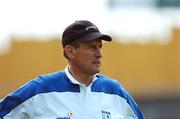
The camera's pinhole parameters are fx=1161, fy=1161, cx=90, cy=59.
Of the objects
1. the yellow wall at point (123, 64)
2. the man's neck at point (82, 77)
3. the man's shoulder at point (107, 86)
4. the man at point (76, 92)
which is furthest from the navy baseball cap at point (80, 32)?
the yellow wall at point (123, 64)

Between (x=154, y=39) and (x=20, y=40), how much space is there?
302 centimetres

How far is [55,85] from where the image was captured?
937cm

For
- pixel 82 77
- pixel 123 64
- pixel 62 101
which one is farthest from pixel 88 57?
pixel 123 64

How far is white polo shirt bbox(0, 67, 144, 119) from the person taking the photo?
362 inches

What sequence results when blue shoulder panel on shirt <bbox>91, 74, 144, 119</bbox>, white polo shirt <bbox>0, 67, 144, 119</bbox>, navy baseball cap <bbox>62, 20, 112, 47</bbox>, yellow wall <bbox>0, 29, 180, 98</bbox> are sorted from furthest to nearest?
yellow wall <bbox>0, 29, 180, 98</bbox>, blue shoulder panel on shirt <bbox>91, 74, 144, 119</bbox>, navy baseball cap <bbox>62, 20, 112, 47</bbox>, white polo shirt <bbox>0, 67, 144, 119</bbox>

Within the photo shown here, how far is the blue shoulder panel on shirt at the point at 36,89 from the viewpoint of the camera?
9258 mm

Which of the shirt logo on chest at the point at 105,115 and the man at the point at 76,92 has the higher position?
the man at the point at 76,92

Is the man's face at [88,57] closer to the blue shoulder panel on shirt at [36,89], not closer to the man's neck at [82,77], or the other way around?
the man's neck at [82,77]

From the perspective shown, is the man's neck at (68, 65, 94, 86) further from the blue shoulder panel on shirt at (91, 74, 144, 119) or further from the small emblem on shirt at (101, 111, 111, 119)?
the small emblem on shirt at (101, 111, 111, 119)

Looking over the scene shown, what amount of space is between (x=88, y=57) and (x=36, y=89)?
49cm

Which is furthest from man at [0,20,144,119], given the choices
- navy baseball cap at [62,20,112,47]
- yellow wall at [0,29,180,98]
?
yellow wall at [0,29,180,98]

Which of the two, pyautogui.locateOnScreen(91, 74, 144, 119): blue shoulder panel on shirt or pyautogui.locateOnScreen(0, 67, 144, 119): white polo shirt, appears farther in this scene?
pyautogui.locateOnScreen(91, 74, 144, 119): blue shoulder panel on shirt

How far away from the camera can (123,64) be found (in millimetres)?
24016

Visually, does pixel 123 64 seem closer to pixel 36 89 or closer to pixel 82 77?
pixel 82 77
